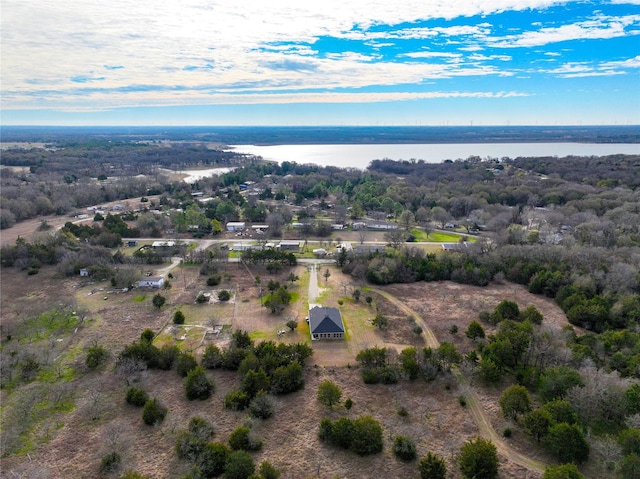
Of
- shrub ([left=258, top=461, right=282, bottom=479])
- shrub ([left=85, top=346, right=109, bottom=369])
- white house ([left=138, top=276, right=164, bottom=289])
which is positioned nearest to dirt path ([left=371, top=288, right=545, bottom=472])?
shrub ([left=258, top=461, right=282, bottom=479])

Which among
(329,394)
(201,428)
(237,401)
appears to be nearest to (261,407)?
(237,401)

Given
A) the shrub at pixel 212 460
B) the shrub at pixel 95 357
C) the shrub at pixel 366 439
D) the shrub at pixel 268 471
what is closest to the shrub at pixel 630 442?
the shrub at pixel 366 439

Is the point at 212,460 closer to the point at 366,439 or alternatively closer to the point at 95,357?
the point at 366,439

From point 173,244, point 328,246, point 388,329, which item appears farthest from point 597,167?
point 173,244

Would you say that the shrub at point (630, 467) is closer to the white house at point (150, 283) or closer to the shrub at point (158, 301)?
the shrub at point (158, 301)

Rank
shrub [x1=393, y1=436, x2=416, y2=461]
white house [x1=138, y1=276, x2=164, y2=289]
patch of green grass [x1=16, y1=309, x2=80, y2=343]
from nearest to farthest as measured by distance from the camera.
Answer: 1. shrub [x1=393, y1=436, x2=416, y2=461]
2. patch of green grass [x1=16, y1=309, x2=80, y2=343]
3. white house [x1=138, y1=276, x2=164, y2=289]

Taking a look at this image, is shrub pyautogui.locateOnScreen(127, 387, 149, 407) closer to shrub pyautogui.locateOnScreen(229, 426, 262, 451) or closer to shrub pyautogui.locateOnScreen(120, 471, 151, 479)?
shrub pyautogui.locateOnScreen(120, 471, 151, 479)

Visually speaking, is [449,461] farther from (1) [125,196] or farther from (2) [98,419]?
(1) [125,196]
